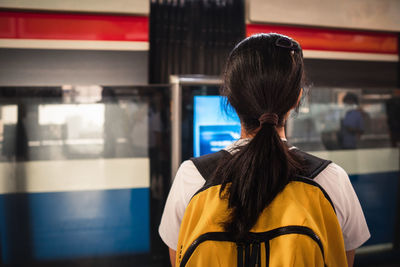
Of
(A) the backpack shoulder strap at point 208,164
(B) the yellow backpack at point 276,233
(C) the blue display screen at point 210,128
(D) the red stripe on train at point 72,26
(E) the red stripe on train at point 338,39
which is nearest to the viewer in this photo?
(B) the yellow backpack at point 276,233

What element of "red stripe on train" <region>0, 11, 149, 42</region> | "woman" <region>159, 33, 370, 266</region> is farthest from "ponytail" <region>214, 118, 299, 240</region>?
"red stripe on train" <region>0, 11, 149, 42</region>

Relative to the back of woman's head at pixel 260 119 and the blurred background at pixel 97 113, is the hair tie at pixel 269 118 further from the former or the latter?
the blurred background at pixel 97 113

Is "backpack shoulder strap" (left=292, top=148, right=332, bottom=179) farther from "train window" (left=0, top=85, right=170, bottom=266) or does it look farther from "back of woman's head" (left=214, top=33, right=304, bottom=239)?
"train window" (left=0, top=85, right=170, bottom=266)

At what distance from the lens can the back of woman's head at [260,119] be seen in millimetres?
691

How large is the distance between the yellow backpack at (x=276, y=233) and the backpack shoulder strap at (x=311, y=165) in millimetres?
16

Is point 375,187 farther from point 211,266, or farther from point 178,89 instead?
point 211,266

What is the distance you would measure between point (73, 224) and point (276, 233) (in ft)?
7.19

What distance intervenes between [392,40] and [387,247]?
2.12m

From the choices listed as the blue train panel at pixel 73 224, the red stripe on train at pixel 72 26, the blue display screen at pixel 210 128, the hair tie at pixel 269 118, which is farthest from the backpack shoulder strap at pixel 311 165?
the red stripe on train at pixel 72 26

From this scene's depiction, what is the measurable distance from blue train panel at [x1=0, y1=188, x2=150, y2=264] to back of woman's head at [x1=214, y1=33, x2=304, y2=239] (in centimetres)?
192

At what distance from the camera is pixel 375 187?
9.53 feet

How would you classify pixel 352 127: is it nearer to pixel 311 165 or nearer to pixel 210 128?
pixel 210 128

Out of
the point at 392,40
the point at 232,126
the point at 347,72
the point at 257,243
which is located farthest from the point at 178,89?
the point at 392,40

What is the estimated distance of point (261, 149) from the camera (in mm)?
705
